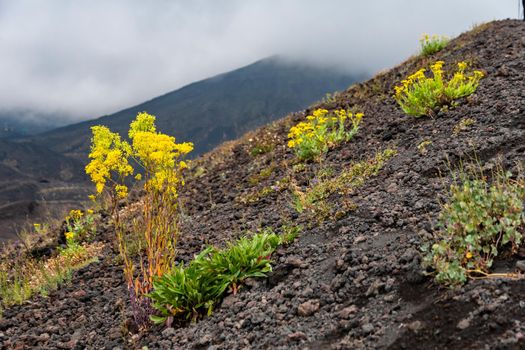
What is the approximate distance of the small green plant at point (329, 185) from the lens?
21.8 ft

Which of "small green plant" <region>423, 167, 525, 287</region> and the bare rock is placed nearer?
"small green plant" <region>423, 167, 525, 287</region>

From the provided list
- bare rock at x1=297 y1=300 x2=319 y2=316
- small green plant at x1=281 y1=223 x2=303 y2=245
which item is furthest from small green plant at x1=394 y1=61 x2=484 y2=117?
bare rock at x1=297 y1=300 x2=319 y2=316

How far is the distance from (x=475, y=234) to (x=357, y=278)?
113 cm

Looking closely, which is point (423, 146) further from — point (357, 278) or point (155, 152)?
point (155, 152)

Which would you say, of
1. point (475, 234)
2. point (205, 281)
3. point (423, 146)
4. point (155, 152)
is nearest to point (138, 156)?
point (155, 152)

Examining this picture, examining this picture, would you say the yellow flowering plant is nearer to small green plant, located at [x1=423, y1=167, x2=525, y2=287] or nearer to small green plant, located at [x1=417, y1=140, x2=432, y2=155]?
small green plant, located at [x1=423, y1=167, x2=525, y2=287]

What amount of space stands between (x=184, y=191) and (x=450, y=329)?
8.98 metres

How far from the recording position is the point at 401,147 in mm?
8156

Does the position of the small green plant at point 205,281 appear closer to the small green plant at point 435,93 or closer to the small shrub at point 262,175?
the small shrub at point 262,175

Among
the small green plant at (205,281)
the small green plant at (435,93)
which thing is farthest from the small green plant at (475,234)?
the small green plant at (435,93)

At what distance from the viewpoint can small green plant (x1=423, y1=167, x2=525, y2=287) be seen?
3729 millimetres

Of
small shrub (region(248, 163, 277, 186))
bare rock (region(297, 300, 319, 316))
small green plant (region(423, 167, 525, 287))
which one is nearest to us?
small green plant (region(423, 167, 525, 287))

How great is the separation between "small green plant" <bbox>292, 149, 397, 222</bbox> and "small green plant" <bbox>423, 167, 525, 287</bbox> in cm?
227

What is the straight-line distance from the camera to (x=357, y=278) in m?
4.47
